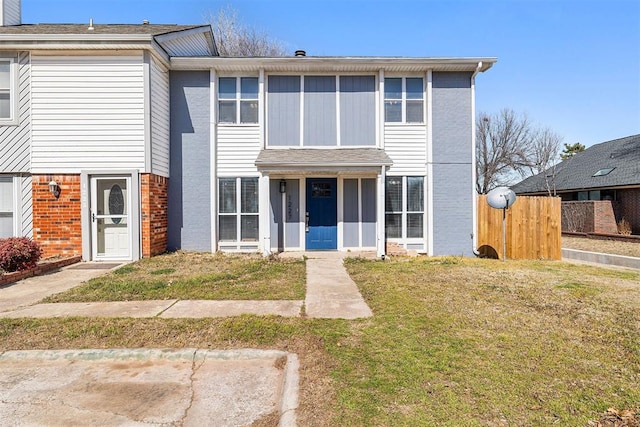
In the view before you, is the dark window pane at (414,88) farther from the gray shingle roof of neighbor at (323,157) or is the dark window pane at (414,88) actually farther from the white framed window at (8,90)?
the white framed window at (8,90)

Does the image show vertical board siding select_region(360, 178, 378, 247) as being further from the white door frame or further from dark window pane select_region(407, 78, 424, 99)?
the white door frame

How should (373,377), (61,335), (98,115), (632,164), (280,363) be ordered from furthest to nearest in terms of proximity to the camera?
1. (632,164)
2. (98,115)
3. (61,335)
4. (280,363)
5. (373,377)

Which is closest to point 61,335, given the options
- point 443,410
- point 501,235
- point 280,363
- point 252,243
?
point 280,363

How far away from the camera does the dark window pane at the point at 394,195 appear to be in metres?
10.3

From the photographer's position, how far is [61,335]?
3.90 m

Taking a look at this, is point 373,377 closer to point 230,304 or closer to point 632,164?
→ point 230,304

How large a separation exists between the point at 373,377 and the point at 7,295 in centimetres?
636

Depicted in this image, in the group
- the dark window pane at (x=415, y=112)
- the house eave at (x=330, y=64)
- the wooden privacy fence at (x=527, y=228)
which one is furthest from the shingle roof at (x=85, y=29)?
the wooden privacy fence at (x=527, y=228)

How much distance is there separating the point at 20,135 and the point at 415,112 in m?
10.8

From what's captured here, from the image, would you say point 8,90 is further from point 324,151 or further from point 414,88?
point 414,88

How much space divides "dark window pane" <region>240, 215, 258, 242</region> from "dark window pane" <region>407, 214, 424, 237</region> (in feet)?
15.5

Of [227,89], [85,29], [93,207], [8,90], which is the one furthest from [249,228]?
[85,29]

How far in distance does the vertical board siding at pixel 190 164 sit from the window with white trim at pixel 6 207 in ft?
12.3

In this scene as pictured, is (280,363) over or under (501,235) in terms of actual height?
under
